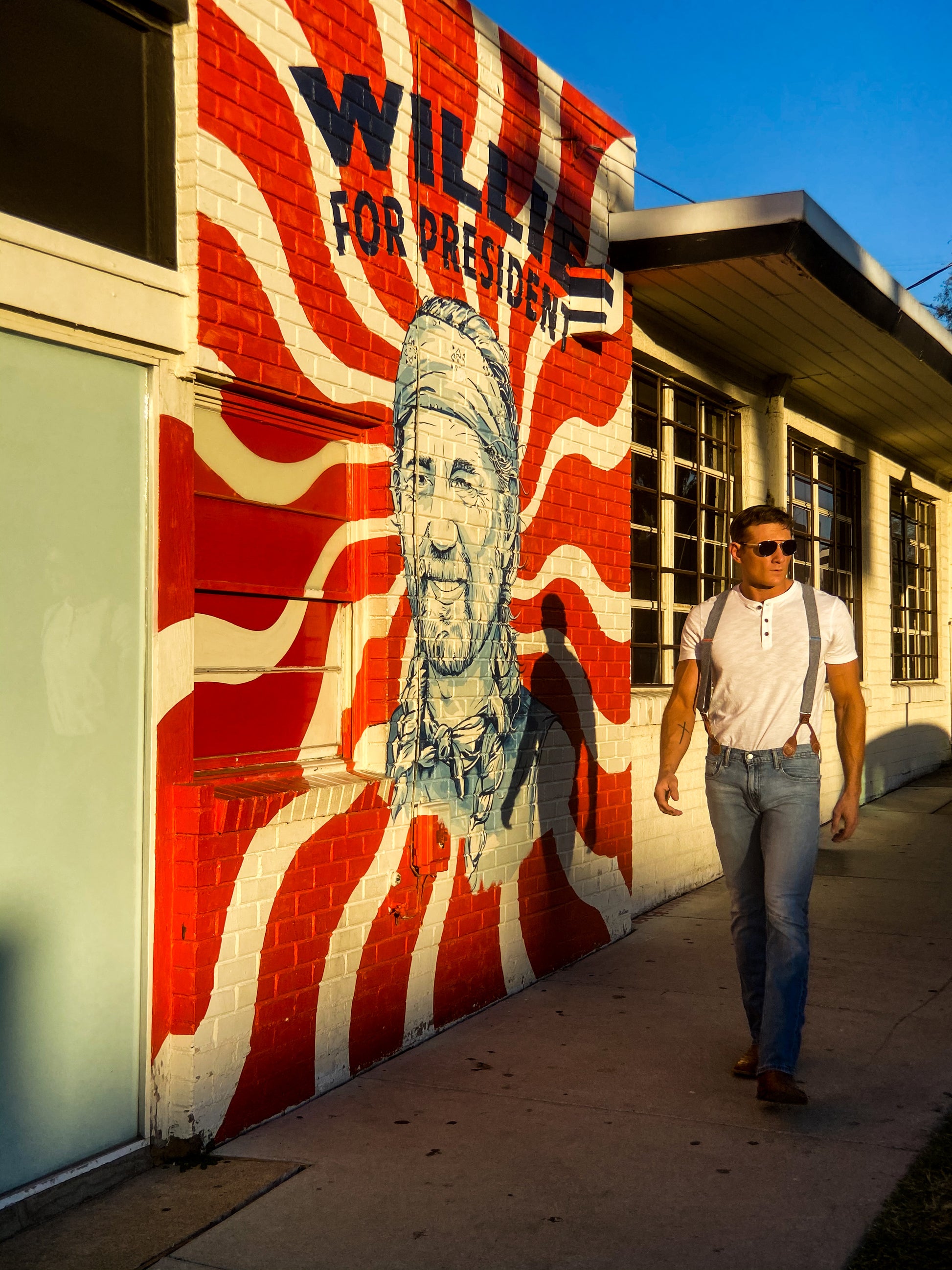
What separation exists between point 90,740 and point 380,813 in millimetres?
1477

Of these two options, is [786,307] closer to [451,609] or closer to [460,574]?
[460,574]

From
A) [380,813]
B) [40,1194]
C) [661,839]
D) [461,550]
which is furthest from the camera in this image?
[661,839]

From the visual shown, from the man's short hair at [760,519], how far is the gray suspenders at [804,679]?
23 centimetres

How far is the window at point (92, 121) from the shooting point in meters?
3.66

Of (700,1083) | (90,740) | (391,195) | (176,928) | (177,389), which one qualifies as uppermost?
(391,195)

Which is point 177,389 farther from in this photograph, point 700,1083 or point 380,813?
point 700,1083

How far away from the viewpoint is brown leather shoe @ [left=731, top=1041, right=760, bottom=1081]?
4777 mm

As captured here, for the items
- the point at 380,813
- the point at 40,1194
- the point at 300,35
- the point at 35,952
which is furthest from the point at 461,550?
the point at 40,1194

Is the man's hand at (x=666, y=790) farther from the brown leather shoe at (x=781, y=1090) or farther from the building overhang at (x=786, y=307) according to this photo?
the building overhang at (x=786, y=307)

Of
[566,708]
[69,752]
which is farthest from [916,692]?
[69,752]

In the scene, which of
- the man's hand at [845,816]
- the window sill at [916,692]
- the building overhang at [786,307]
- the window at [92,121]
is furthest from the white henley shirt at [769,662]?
the window sill at [916,692]

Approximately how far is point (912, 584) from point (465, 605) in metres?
11.0

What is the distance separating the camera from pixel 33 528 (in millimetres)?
3686

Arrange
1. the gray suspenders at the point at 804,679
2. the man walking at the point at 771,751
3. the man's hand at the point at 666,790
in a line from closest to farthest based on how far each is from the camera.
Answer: the man walking at the point at 771,751
the gray suspenders at the point at 804,679
the man's hand at the point at 666,790
